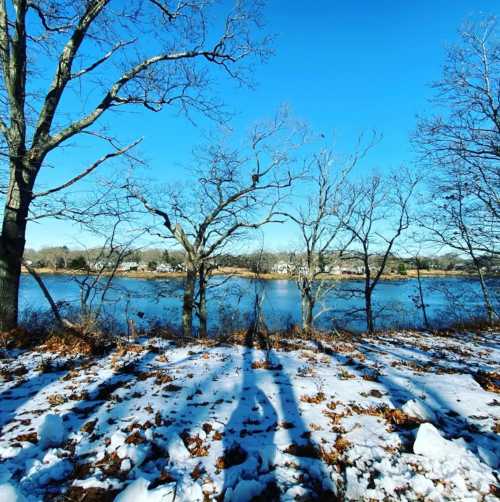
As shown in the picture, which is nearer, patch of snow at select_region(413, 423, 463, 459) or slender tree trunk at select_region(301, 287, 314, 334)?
patch of snow at select_region(413, 423, 463, 459)

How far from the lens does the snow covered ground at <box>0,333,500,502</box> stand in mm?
2051

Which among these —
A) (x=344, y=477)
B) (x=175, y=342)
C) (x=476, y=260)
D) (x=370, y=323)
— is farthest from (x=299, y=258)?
(x=344, y=477)

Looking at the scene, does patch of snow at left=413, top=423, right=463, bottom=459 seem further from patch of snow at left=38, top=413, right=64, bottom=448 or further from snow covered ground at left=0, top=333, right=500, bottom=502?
patch of snow at left=38, top=413, right=64, bottom=448

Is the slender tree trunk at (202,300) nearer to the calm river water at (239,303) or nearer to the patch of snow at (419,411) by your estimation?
the calm river water at (239,303)

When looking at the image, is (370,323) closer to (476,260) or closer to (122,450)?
(476,260)

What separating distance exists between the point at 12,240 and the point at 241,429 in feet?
17.9

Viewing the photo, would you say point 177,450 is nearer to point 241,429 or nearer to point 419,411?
point 241,429

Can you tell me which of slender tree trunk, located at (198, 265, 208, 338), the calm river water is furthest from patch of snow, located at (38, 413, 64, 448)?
slender tree trunk, located at (198, 265, 208, 338)

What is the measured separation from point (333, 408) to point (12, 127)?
6881 millimetres

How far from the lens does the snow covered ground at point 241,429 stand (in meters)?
2.05

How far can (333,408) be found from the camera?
321 cm

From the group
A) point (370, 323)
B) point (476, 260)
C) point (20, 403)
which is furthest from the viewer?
point (476, 260)

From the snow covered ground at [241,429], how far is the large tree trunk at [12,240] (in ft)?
4.81

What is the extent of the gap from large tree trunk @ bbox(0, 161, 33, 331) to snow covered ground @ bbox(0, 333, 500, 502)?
1467 millimetres
